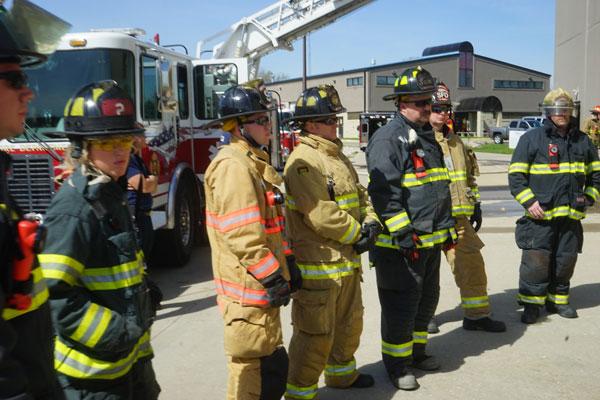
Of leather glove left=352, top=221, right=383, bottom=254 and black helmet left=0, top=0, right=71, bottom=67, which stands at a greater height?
black helmet left=0, top=0, right=71, bottom=67

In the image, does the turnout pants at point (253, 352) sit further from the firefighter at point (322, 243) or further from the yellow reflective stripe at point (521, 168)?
the yellow reflective stripe at point (521, 168)

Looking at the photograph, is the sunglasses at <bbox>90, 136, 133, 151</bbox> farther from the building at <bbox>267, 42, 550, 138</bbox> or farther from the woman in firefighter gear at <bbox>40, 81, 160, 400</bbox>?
the building at <bbox>267, 42, 550, 138</bbox>

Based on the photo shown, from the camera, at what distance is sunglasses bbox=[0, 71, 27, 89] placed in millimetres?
1562

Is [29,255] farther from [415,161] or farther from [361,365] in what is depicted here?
[361,365]

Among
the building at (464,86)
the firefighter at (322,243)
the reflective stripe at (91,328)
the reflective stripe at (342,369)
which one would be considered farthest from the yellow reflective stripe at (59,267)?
the building at (464,86)

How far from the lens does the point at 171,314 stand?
221 inches

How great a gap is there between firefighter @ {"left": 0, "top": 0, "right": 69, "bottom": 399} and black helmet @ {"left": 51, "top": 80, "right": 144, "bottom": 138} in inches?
22.3

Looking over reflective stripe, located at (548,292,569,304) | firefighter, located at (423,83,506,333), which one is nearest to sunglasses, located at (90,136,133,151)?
A: firefighter, located at (423,83,506,333)

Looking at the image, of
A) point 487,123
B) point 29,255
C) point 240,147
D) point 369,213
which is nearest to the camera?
point 29,255

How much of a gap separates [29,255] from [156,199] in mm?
5449

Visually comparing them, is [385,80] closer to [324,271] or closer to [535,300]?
[535,300]

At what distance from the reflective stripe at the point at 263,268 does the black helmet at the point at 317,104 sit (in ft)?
4.09

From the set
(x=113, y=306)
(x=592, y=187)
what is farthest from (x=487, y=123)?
(x=113, y=306)

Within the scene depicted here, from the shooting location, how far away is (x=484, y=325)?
16.2 feet
